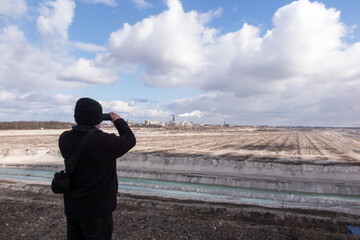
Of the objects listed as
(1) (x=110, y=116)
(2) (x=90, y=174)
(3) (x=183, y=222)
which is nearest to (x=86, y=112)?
(1) (x=110, y=116)

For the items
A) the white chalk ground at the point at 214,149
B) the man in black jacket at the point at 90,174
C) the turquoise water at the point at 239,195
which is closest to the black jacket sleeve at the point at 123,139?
the man in black jacket at the point at 90,174

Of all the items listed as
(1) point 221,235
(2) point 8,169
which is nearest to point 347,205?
(1) point 221,235

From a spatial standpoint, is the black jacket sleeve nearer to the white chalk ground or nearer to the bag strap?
the bag strap

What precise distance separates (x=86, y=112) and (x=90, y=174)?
0.79m

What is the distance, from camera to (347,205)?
13.4m

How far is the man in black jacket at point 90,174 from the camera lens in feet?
10.7

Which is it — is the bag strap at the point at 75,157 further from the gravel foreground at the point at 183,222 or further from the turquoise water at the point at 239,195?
the turquoise water at the point at 239,195

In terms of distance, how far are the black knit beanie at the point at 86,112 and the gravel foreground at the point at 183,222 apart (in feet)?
15.6

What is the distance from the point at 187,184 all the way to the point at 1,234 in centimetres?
1398

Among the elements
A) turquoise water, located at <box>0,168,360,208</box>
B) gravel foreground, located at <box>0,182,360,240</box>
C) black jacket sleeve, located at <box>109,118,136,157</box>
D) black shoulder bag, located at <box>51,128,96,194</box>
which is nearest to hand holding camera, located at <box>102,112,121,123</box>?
black jacket sleeve, located at <box>109,118,136,157</box>

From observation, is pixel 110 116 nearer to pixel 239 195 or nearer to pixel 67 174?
pixel 67 174

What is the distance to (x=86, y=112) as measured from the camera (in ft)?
11.0

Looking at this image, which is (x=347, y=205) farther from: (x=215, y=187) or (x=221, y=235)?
(x=221, y=235)

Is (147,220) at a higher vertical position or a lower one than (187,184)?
higher
